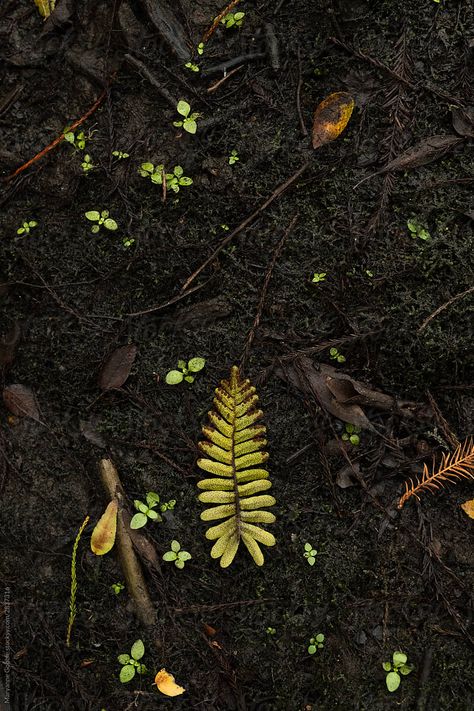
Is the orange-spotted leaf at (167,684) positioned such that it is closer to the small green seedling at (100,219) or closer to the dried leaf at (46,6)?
the small green seedling at (100,219)

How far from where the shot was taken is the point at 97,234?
351 cm

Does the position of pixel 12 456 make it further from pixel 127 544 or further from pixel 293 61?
pixel 293 61

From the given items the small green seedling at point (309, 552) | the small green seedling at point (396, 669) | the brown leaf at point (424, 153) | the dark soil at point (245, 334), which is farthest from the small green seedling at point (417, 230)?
the small green seedling at point (396, 669)

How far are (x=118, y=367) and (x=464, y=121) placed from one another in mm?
2328

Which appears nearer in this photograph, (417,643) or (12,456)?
(417,643)

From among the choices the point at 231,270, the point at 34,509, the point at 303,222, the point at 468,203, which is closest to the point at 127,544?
the point at 34,509

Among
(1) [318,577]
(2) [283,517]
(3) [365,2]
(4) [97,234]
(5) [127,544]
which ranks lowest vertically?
(1) [318,577]

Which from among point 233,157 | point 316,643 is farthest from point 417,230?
point 316,643

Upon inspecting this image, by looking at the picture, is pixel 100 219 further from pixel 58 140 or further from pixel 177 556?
pixel 177 556

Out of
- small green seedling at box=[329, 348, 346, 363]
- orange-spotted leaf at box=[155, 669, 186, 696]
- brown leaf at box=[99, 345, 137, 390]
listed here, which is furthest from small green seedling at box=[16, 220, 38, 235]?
orange-spotted leaf at box=[155, 669, 186, 696]

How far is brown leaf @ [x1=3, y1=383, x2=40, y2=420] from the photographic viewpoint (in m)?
3.54

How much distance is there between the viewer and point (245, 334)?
11.3ft

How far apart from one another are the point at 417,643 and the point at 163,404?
188 cm

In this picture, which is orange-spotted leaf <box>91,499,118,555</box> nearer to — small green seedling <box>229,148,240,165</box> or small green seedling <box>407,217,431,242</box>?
small green seedling <box>229,148,240,165</box>
